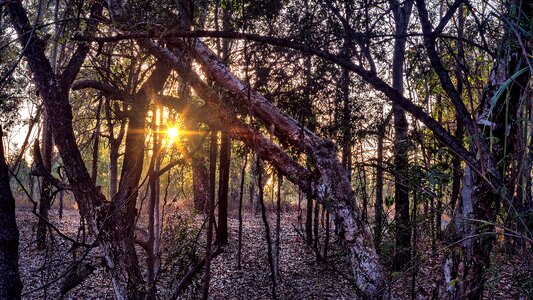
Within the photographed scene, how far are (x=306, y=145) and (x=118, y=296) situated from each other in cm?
319

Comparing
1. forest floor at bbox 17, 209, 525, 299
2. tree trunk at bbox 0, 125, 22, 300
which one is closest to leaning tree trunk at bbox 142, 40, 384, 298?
forest floor at bbox 17, 209, 525, 299

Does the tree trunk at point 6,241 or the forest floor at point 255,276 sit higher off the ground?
the tree trunk at point 6,241

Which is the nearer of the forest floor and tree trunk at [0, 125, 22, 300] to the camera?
tree trunk at [0, 125, 22, 300]

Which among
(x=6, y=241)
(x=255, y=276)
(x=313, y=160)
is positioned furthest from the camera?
(x=255, y=276)

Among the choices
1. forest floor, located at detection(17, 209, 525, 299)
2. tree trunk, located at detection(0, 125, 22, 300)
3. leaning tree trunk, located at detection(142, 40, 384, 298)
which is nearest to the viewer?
tree trunk, located at detection(0, 125, 22, 300)

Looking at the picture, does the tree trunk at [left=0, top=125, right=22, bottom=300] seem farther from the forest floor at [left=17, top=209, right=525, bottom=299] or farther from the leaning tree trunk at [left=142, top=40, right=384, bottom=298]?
the leaning tree trunk at [left=142, top=40, right=384, bottom=298]

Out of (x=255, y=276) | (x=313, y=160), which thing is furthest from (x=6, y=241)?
(x=255, y=276)

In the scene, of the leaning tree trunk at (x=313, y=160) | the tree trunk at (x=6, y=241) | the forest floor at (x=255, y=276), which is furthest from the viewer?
the forest floor at (x=255, y=276)

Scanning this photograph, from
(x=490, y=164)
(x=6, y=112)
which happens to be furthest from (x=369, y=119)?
(x=6, y=112)

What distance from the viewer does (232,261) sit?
33.7 feet

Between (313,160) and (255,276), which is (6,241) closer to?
(313,160)

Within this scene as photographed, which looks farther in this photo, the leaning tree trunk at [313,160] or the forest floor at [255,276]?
the forest floor at [255,276]

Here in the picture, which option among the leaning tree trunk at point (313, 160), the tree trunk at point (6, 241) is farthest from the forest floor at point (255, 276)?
the tree trunk at point (6, 241)

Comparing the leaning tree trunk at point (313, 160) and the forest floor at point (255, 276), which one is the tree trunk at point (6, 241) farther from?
the leaning tree trunk at point (313, 160)
